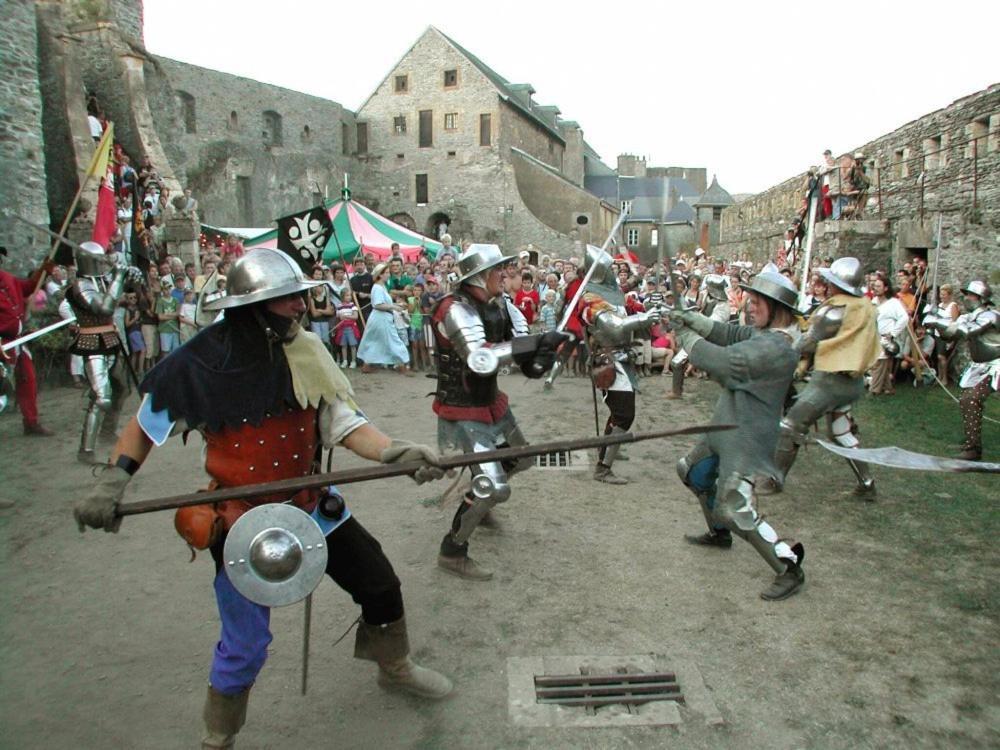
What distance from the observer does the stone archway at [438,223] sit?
1526 inches

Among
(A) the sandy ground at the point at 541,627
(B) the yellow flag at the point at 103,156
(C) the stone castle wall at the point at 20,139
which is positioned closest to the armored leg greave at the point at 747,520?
(A) the sandy ground at the point at 541,627

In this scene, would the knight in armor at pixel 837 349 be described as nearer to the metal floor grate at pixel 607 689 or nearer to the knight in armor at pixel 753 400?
the knight in armor at pixel 753 400

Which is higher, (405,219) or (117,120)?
(405,219)

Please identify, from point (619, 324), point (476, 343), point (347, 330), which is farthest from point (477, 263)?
point (347, 330)

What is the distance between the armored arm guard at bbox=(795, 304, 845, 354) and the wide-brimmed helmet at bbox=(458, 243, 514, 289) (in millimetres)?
2462

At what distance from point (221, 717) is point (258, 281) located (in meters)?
1.54

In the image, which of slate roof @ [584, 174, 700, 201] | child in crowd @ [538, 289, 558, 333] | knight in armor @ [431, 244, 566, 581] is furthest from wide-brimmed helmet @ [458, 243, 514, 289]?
slate roof @ [584, 174, 700, 201]

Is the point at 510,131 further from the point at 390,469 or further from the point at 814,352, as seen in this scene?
the point at 390,469

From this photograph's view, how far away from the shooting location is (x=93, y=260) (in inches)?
289

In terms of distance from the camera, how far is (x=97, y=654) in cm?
354

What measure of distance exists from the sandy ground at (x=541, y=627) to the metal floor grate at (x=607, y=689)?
0.56ft

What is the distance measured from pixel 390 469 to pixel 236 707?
3.26 feet

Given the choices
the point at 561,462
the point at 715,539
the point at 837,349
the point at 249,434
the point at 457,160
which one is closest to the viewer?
the point at 249,434

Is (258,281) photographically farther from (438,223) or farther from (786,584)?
(438,223)
